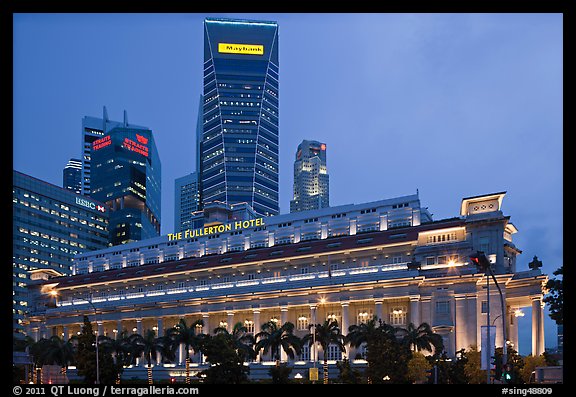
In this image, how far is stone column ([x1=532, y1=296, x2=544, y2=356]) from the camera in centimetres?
9281

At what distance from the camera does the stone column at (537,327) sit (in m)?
92.8

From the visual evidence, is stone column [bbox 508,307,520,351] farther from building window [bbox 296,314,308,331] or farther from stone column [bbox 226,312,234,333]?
stone column [bbox 226,312,234,333]

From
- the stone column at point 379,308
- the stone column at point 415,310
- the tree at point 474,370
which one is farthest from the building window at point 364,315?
the tree at point 474,370

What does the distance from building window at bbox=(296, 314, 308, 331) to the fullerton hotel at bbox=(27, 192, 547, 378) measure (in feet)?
0.62

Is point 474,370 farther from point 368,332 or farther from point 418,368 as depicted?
point 368,332

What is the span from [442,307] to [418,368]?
81.7ft

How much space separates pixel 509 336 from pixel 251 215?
89.0 m

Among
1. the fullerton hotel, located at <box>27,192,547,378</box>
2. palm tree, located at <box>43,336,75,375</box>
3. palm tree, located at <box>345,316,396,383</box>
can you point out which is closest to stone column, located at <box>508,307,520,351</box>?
the fullerton hotel, located at <box>27,192,547,378</box>

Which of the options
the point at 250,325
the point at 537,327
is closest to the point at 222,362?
the point at 250,325

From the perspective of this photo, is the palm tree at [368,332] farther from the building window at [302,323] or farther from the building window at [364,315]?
the building window at [302,323]

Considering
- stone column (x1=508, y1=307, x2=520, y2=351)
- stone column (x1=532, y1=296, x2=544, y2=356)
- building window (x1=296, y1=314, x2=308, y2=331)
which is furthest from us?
building window (x1=296, y1=314, x2=308, y2=331)
